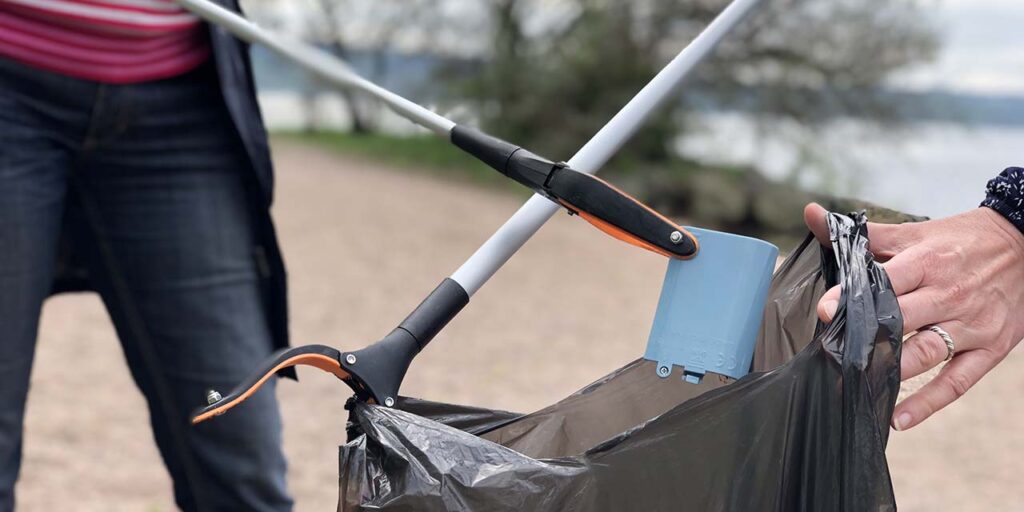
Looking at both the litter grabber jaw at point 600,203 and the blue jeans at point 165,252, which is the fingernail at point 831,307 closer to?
the litter grabber jaw at point 600,203

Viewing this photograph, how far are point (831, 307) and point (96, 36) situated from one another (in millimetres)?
1190

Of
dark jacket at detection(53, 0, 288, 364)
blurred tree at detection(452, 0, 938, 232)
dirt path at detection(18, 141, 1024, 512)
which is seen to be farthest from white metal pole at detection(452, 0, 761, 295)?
blurred tree at detection(452, 0, 938, 232)

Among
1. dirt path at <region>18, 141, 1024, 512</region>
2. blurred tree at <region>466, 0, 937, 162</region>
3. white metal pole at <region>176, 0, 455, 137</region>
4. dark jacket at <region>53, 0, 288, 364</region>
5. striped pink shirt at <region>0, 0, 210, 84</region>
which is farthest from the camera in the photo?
blurred tree at <region>466, 0, 937, 162</region>

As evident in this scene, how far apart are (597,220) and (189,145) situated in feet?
2.84

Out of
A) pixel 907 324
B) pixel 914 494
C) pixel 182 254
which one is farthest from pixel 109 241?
pixel 914 494

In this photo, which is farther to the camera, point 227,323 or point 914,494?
point 914,494

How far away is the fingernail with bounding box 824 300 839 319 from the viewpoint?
1.06m

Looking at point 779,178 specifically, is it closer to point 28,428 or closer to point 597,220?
point 28,428

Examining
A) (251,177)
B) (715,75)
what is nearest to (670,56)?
(715,75)

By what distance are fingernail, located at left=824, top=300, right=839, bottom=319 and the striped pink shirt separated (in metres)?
1.13

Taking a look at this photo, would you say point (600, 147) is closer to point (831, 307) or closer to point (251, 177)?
point (831, 307)

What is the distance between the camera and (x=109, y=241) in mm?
1771

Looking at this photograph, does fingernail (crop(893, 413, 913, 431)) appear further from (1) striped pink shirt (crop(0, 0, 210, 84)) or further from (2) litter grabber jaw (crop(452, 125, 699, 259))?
(1) striped pink shirt (crop(0, 0, 210, 84))

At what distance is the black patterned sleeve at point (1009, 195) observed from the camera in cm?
118
